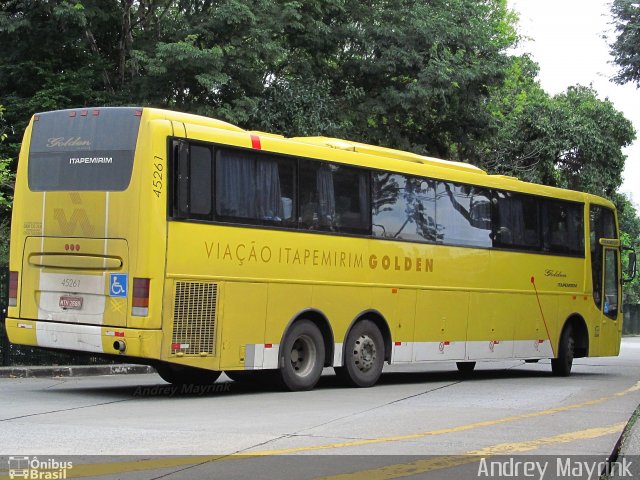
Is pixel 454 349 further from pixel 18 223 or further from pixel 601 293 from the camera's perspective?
pixel 18 223

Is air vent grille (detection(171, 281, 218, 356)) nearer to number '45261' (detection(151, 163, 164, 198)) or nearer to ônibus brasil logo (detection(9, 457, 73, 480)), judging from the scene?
number '45261' (detection(151, 163, 164, 198))

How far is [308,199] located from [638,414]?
5.49 metres

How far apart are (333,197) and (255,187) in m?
1.75

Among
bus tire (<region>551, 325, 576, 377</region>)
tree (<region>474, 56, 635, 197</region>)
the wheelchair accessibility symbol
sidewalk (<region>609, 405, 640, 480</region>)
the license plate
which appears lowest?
sidewalk (<region>609, 405, 640, 480</region>)

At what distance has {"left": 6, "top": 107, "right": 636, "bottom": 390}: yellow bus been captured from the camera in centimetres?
1318

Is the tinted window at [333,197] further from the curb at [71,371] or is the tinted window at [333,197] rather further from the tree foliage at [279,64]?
the tree foliage at [279,64]

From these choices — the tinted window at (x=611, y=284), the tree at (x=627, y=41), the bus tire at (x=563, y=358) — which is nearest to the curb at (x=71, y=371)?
the bus tire at (x=563, y=358)

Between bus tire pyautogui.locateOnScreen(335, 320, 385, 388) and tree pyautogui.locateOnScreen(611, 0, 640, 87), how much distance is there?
9.60m

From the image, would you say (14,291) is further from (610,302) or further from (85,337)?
(610,302)

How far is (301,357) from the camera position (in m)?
15.4

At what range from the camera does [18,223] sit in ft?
46.6

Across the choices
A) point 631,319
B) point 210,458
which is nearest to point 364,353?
point 210,458

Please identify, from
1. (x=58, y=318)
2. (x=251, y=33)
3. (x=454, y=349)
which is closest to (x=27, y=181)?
(x=58, y=318)

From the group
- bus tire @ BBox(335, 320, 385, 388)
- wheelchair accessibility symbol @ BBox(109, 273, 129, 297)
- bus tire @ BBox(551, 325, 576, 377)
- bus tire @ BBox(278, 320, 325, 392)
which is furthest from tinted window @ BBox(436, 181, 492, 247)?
wheelchair accessibility symbol @ BBox(109, 273, 129, 297)
